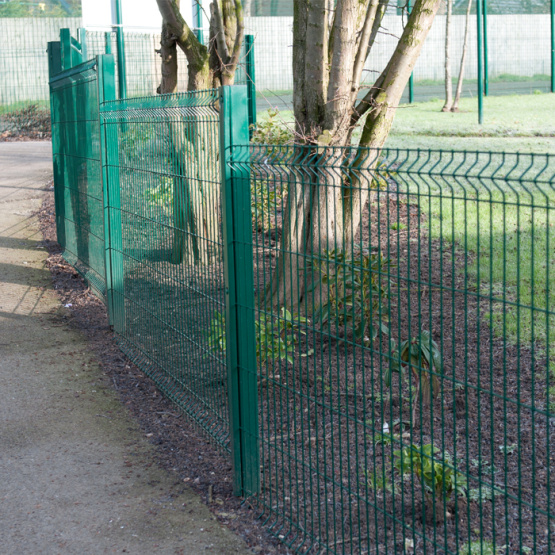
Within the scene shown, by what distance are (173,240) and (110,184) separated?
172 centimetres

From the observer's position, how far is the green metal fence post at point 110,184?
5.87 m

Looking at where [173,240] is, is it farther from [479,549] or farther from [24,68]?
[24,68]

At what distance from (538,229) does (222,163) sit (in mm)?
5316

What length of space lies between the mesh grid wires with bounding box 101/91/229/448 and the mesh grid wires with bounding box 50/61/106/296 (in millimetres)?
633

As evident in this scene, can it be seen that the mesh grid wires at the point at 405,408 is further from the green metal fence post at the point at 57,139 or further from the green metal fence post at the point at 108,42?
the green metal fence post at the point at 108,42

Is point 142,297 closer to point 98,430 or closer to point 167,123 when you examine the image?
point 98,430

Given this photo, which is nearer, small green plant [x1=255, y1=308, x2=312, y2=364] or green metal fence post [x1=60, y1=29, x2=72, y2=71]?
small green plant [x1=255, y1=308, x2=312, y2=364]

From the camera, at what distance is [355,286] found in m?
4.93

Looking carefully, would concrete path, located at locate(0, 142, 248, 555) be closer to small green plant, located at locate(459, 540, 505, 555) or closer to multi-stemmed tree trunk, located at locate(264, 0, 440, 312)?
small green plant, located at locate(459, 540, 505, 555)

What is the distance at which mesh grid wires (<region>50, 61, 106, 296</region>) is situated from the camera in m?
6.46

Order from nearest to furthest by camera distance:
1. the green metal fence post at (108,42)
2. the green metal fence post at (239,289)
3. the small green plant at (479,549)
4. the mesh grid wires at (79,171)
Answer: the small green plant at (479,549) → the green metal fence post at (239,289) → the mesh grid wires at (79,171) → the green metal fence post at (108,42)

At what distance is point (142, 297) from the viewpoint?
5367 millimetres

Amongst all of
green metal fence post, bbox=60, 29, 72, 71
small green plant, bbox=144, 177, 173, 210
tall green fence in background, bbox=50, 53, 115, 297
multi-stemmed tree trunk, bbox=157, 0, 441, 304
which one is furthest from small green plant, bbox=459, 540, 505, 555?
green metal fence post, bbox=60, 29, 72, 71

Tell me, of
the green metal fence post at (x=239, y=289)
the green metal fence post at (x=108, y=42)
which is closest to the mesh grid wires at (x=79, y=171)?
the green metal fence post at (x=239, y=289)
